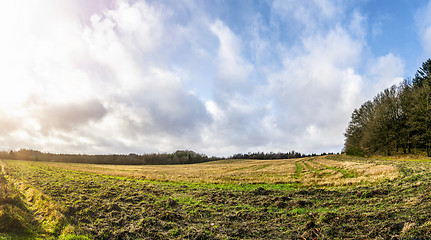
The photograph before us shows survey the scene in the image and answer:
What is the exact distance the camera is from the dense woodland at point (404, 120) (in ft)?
139

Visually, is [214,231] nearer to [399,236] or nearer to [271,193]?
[399,236]

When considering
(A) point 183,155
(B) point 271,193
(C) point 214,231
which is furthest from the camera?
(A) point 183,155

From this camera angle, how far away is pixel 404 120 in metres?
50.1

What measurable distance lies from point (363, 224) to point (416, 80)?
72517mm

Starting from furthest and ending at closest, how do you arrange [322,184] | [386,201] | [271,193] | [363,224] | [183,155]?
1. [183,155]
2. [322,184]
3. [271,193]
4. [386,201]
5. [363,224]

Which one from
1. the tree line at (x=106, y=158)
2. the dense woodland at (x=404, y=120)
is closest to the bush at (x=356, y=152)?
the dense woodland at (x=404, y=120)

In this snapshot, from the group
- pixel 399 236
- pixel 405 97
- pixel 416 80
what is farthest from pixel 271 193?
pixel 416 80

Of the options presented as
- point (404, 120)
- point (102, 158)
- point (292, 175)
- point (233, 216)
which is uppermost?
point (404, 120)

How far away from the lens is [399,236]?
6969 millimetres

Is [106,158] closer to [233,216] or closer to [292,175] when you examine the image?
[292,175]

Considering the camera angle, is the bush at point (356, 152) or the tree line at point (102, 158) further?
the tree line at point (102, 158)

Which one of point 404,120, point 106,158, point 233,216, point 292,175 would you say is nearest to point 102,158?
point 106,158

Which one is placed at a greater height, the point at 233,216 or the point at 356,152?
the point at 356,152

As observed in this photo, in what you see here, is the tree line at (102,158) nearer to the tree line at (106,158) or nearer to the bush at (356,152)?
the tree line at (106,158)
